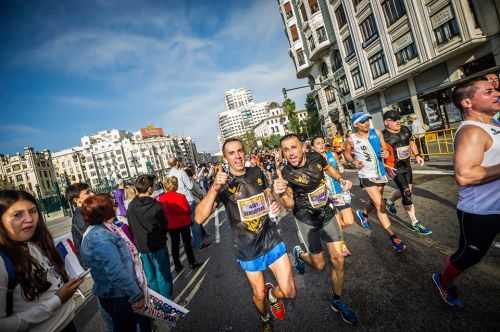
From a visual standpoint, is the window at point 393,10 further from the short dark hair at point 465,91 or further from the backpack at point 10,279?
the backpack at point 10,279

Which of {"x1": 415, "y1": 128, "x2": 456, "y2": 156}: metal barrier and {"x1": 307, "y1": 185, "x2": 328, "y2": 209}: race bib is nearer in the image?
{"x1": 307, "y1": 185, "x2": 328, "y2": 209}: race bib

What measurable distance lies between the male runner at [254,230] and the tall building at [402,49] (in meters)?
19.3

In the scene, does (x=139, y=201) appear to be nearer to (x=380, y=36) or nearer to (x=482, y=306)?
(x=482, y=306)

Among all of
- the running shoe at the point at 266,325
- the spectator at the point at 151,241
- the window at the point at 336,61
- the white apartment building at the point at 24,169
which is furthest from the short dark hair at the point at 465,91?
the white apartment building at the point at 24,169

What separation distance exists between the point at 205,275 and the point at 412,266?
145 inches

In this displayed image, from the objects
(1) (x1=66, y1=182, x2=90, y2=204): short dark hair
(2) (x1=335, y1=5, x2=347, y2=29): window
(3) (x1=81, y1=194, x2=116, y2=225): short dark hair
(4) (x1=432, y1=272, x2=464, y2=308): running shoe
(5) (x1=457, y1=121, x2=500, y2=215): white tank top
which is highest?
(2) (x1=335, y1=5, x2=347, y2=29): window

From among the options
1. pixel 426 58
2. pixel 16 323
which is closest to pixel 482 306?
pixel 16 323

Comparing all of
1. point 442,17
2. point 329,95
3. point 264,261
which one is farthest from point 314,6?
point 264,261

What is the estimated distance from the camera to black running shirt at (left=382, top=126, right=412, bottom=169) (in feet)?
16.6

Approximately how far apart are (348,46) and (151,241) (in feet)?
97.4

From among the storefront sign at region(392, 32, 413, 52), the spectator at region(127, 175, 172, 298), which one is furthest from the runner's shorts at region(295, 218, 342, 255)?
the storefront sign at region(392, 32, 413, 52)

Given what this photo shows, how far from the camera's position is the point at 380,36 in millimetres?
22094

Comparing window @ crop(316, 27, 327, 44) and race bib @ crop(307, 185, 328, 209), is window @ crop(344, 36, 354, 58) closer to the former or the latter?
window @ crop(316, 27, 327, 44)

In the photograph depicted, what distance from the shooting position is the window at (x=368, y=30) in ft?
74.9
